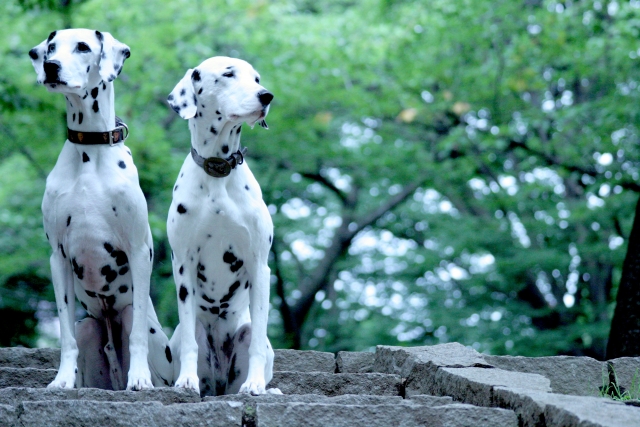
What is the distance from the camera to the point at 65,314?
13.9 ft

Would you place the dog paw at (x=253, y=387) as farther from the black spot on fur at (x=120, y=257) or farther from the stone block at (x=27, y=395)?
the black spot on fur at (x=120, y=257)

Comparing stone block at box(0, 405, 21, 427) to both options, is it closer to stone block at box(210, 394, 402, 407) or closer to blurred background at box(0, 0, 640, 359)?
stone block at box(210, 394, 402, 407)

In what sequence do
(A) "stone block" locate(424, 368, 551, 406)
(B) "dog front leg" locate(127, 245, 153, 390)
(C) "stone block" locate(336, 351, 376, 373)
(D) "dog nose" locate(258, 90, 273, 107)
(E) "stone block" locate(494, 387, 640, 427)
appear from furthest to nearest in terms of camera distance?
(C) "stone block" locate(336, 351, 376, 373) < (B) "dog front leg" locate(127, 245, 153, 390) < (D) "dog nose" locate(258, 90, 273, 107) < (A) "stone block" locate(424, 368, 551, 406) < (E) "stone block" locate(494, 387, 640, 427)

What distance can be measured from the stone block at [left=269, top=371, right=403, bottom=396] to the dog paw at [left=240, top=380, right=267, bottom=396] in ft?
2.64

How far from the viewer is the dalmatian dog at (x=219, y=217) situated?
418cm

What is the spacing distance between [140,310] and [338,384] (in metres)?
1.31

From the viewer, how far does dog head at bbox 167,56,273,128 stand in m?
4.12

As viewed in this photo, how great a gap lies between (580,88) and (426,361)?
379 inches

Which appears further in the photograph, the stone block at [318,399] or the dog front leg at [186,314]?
the dog front leg at [186,314]

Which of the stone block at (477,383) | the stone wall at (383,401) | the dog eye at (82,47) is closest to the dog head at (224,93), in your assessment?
the dog eye at (82,47)

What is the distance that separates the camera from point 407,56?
40.3 ft

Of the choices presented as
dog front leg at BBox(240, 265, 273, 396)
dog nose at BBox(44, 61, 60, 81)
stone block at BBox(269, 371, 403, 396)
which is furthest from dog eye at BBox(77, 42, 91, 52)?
stone block at BBox(269, 371, 403, 396)

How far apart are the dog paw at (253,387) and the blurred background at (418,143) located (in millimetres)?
6190

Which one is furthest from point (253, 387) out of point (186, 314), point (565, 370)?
point (565, 370)
